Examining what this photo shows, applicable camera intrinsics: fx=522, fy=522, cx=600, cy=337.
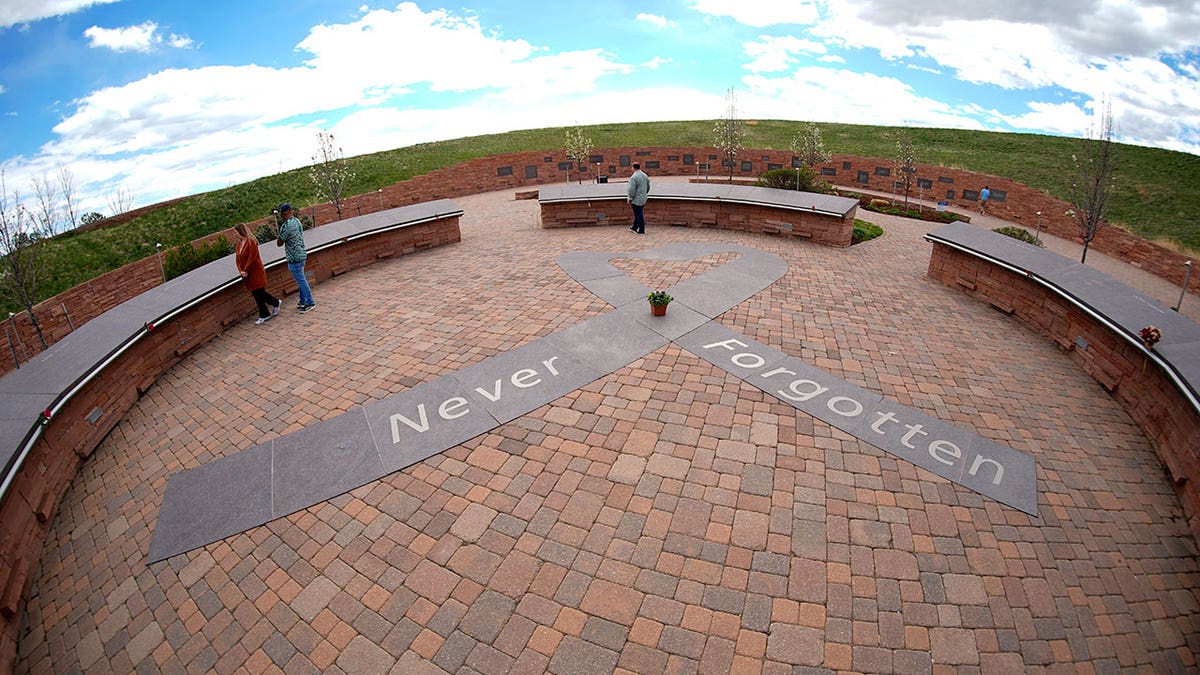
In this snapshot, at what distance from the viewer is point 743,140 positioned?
111ft

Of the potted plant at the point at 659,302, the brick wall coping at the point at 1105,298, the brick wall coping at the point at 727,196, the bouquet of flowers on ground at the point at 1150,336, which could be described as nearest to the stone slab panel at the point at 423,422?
the potted plant at the point at 659,302

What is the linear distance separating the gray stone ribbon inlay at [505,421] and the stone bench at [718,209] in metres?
6.14

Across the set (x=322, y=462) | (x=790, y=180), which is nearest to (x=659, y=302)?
(x=322, y=462)

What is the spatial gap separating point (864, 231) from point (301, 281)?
14.6m

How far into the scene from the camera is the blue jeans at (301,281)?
9.02 m

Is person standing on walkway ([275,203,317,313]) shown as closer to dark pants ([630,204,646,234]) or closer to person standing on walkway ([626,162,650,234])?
person standing on walkway ([626,162,650,234])

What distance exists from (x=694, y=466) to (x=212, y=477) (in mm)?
4777

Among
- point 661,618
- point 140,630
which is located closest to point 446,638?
point 661,618

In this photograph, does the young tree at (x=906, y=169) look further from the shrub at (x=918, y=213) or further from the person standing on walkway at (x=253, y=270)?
the person standing on walkway at (x=253, y=270)

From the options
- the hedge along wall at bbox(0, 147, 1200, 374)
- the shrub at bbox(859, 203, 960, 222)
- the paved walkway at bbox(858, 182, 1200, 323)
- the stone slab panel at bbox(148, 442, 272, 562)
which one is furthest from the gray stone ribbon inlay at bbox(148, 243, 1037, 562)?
the shrub at bbox(859, 203, 960, 222)

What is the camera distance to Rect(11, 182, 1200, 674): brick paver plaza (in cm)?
357

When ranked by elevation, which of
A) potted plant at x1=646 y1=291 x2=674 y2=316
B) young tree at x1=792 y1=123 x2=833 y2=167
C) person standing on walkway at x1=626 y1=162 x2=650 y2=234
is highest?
young tree at x1=792 y1=123 x2=833 y2=167

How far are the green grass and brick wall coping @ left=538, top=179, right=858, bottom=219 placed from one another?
13980 millimetres

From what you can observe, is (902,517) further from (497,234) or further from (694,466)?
(497,234)
